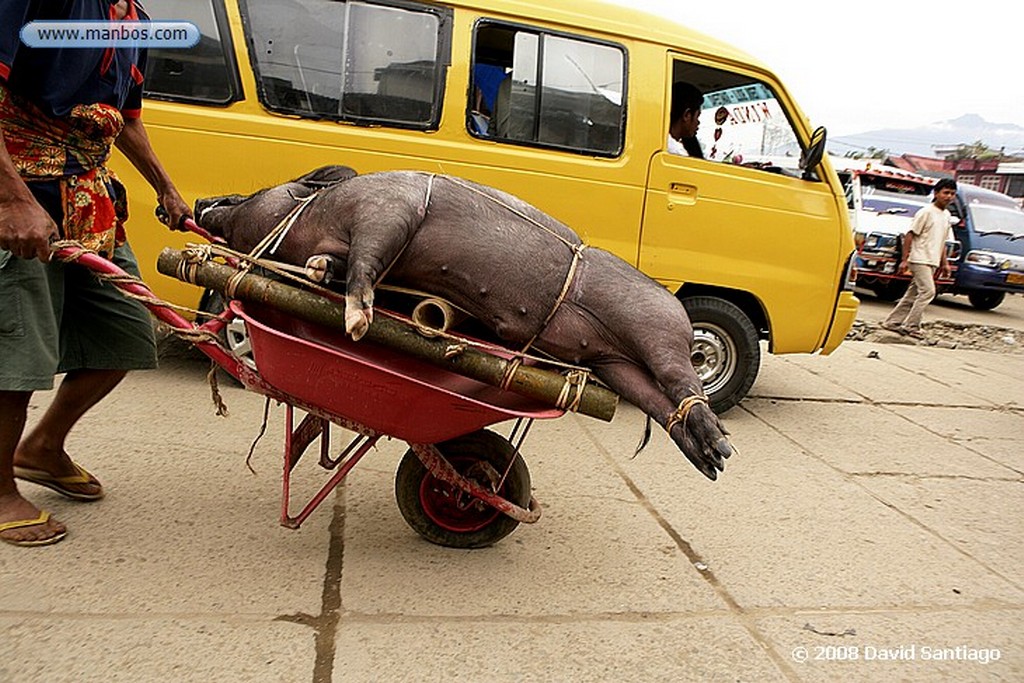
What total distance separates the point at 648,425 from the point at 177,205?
1.91 metres

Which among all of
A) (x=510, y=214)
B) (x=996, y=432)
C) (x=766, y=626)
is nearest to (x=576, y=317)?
(x=510, y=214)

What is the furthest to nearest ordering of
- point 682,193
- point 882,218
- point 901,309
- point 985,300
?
point 985,300 → point 882,218 → point 901,309 → point 682,193

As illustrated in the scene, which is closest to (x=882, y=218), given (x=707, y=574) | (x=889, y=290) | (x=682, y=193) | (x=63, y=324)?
(x=889, y=290)

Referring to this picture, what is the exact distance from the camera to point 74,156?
250cm

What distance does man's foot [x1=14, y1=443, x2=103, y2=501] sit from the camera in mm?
2801

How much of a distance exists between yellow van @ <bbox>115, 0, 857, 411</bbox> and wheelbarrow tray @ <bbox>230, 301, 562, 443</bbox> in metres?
1.99

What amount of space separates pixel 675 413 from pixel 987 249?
1106 cm

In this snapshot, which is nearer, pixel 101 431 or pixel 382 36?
pixel 101 431

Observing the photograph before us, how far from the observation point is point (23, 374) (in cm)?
241

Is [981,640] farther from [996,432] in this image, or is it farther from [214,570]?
[996,432]

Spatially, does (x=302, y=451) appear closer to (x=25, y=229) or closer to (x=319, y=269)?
(x=319, y=269)

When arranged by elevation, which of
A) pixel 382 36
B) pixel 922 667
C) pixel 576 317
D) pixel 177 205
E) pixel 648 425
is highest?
pixel 382 36

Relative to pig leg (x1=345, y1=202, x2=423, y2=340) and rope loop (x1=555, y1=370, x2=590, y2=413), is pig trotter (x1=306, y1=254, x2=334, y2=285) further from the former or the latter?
rope loop (x1=555, y1=370, x2=590, y2=413)

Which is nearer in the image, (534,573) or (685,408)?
(685,408)
